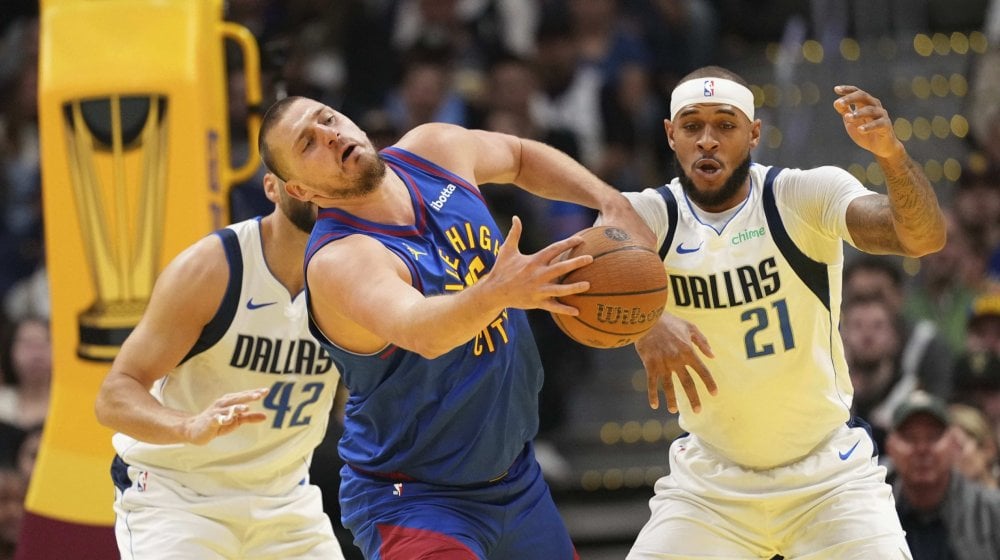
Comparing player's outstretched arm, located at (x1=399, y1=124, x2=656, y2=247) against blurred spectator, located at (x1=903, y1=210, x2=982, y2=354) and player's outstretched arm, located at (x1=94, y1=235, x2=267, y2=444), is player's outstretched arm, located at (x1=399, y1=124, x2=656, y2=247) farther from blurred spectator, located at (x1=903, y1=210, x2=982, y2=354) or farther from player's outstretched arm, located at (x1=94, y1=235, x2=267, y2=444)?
blurred spectator, located at (x1=903, y1=210, x2=982, y2=354)

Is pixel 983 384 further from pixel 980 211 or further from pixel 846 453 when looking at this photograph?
pixel 846 453

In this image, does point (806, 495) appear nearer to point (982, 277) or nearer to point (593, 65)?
point (982, 277)

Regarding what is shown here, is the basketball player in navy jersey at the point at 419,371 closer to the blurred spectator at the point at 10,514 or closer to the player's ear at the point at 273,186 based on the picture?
the player's ear at the point at 273,186

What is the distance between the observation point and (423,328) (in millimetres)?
4344

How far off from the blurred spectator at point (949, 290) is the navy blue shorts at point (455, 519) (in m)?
6.03

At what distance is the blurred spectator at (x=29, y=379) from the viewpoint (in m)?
10.2

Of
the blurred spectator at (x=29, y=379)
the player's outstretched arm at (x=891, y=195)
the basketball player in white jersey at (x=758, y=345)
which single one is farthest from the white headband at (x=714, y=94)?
the blurred spectator at (x=29, y=379)

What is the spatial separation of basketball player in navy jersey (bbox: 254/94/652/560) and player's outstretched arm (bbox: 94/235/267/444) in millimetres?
629

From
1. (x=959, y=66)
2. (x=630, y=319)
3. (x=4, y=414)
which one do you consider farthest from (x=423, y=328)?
(x=959, y=66)

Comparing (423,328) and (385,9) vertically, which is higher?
(385,9)

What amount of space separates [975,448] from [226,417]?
4922 millimetres

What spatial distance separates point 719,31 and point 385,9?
9.71 feet

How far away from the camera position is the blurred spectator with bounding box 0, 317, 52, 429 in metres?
10.2

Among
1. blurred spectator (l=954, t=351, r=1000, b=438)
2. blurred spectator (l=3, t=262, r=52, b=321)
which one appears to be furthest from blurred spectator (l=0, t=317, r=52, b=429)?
blurred spectator (l=954, t=351, r=1000, b=438)
